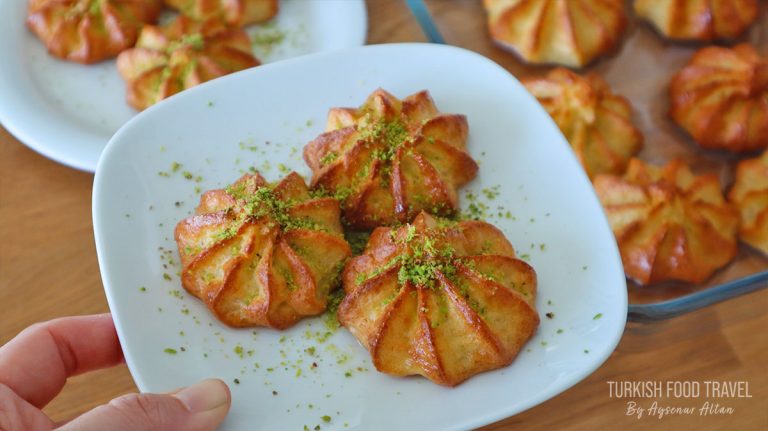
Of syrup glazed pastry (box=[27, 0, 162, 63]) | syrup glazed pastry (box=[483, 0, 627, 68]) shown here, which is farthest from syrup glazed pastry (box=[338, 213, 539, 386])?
syrup glazed pastry (box=[27, 0, 162, 63])

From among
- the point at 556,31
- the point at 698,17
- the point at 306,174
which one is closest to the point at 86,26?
the point at 306,174

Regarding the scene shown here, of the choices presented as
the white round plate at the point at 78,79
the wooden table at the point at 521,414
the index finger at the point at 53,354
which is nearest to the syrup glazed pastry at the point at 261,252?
the index finger at the point at 53,354

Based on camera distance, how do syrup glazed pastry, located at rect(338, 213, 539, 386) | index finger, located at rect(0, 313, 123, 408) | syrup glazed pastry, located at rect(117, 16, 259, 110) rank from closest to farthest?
syrup glazed pastry, located at rect(338, 213, 539, 386) → index finger, located at rect(0, 313, 123, 408) → syrup glazed pastry, located at rect(117, 16, 259, 110)

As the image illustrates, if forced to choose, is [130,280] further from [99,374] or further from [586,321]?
[586,321]

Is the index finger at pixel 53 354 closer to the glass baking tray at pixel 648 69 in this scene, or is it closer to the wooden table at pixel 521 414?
the wooden table at pixel 521 414

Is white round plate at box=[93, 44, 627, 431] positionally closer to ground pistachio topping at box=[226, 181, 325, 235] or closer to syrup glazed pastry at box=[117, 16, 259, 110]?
ground pistachio topping at box=[226, 181, 325, 235]

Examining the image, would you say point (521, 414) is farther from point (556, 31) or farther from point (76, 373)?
point (556, 31)

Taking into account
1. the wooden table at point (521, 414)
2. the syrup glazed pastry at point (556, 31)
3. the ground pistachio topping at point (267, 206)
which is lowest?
the wooden table at point (521, 414)

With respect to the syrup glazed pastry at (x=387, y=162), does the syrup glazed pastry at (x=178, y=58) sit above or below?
below
